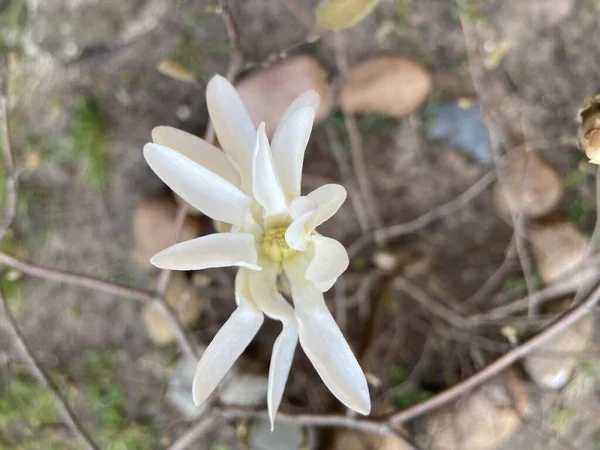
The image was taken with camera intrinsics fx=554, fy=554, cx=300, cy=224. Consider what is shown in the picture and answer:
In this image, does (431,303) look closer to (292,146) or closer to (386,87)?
(386,87)

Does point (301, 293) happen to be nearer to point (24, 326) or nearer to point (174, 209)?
point (174, 209)

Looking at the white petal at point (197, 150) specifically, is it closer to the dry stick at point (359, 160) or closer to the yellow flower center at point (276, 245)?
the yellow flower center at point (276, 245)

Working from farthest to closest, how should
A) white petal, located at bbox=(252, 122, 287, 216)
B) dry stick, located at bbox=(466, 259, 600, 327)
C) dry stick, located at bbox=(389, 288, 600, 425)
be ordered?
dry stick, located at bbox=(466, 259, 600, 327), dry stick, located at bbox=(389, 288, 600, 425), white petal, located at bbox=(252, 122, 287, 216)

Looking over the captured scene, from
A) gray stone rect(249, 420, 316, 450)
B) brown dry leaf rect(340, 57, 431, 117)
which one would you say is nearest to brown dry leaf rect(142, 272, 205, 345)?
gray stone rect(249, 420, 316, 450)

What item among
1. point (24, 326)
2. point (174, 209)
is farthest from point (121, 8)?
point (24, 326)

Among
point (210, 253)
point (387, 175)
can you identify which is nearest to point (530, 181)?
point (387, 175)

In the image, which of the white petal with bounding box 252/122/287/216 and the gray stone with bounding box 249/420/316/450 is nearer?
the white petal with bounding box 252/122/287/216

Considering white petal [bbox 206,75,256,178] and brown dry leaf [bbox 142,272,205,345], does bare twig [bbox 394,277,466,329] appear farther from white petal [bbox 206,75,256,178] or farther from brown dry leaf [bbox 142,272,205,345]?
white petal [bbox 206,75,256,178]
